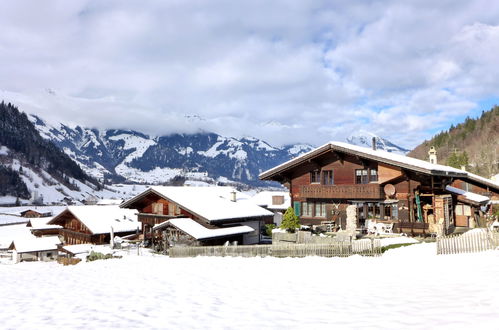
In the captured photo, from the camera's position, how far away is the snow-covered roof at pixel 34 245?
4331 centimetres

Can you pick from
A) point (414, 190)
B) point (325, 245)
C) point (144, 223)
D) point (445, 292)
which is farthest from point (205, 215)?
point (445, 292)

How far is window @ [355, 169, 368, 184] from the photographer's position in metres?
28.4

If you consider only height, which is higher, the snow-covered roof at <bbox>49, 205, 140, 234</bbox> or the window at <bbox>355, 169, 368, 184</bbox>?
the window at <bbox>355, 169, 368, 184</bbox>

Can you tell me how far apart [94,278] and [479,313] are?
15.2m

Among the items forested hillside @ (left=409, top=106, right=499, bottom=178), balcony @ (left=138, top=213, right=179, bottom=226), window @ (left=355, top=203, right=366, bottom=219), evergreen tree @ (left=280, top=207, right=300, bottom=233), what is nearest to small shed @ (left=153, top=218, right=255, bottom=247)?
balcony @ (left=138, top=213, right=179, bottom=226)

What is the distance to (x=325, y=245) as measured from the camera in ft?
64.2

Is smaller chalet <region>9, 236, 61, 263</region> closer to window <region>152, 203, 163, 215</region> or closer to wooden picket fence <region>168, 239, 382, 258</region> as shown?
window <region>152, 203, 163, 215</region>

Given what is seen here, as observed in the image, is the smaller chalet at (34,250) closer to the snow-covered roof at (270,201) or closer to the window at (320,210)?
the snow-covered roof at (270,201)

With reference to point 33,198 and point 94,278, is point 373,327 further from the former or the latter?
point 33,198

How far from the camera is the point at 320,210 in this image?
3100cm

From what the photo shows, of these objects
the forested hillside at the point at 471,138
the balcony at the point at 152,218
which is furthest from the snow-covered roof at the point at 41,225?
the forested hillside at the point at 471,138

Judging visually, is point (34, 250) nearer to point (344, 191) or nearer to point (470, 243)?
point (344, 191)

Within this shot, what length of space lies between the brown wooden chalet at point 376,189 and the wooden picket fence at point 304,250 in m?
7.16

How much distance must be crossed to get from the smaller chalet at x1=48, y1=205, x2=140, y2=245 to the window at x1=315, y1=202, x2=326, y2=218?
26.5m
